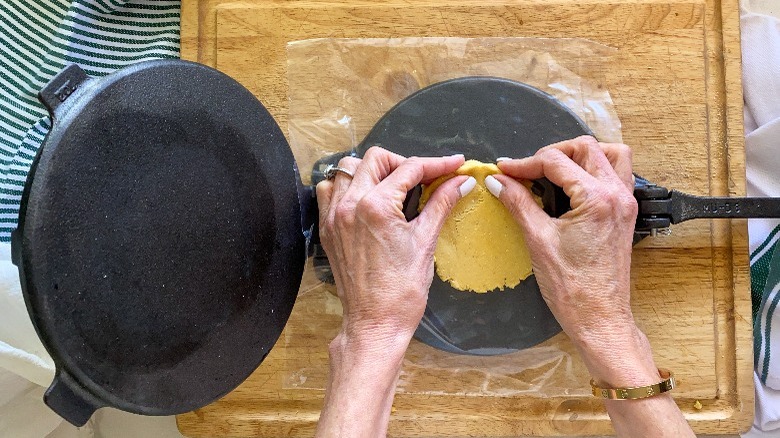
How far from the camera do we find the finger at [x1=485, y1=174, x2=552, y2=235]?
81 cm

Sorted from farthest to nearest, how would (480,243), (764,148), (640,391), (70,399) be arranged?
(764,148) → (480,243) → (640,391) → (70,399)

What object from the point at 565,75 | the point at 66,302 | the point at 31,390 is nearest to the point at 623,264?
the point at 565,75

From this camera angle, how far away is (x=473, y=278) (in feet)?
Result: 2.89

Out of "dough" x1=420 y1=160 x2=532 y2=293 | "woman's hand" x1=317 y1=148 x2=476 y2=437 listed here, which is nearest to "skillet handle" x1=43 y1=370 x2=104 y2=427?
"woman's hand" x1=317 y1=148 x2=476 y2=437

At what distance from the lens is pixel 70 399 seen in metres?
0.62

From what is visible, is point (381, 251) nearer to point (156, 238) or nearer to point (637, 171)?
point (156, 238)

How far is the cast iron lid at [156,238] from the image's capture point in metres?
0.61

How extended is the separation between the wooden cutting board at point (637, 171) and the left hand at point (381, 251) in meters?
0.17

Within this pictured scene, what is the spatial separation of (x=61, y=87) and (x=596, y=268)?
646 millimetres

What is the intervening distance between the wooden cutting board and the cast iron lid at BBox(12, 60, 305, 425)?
0.20m

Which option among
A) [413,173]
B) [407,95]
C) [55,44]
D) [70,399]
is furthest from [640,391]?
[55,44]

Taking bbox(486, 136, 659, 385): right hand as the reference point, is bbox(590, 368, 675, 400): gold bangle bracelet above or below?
below

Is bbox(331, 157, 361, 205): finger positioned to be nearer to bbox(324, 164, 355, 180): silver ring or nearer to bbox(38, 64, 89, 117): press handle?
bbox(324, 164, 355, 180): silver ring

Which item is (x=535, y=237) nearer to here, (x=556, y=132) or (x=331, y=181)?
(x=556, y=132)
